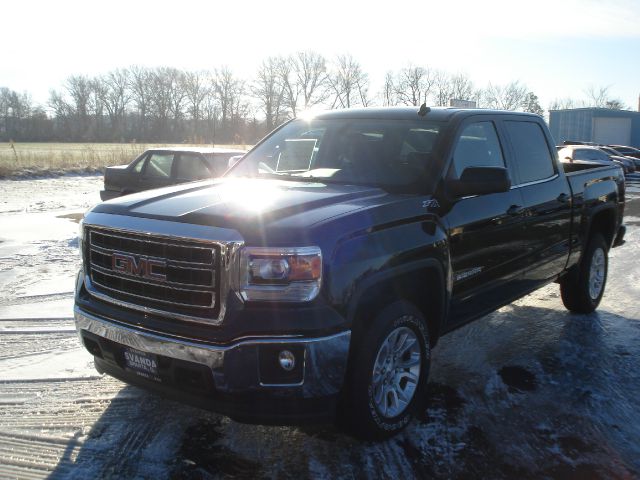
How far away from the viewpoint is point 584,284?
6.09 m

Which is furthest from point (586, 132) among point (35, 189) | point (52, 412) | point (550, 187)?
point (52, 412)

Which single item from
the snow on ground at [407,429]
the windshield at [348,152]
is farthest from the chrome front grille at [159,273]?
the windshield at [348,152]

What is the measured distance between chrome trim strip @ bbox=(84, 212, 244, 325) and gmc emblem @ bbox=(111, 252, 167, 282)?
5.5 inches

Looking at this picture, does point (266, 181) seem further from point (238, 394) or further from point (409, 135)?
point (238, 394)

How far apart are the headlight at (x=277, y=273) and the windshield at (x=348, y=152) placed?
122cm

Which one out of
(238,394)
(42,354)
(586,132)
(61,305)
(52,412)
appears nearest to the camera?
(238,394)

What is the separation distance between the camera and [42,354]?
472cm

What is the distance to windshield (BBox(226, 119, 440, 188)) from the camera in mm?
4074

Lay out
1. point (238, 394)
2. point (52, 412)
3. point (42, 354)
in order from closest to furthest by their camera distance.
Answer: point (238, 394) < point (52, 412) < point (42, 354)

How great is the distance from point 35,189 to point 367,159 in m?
17.8

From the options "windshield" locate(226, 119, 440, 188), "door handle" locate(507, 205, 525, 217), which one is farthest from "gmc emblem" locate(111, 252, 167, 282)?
"door handle" locate(507, 205, 525, 217)

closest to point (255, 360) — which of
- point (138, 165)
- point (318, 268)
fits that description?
point (318, 268)

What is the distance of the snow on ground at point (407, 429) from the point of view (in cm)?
324

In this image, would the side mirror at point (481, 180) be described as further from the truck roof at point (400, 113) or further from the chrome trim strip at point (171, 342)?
the chrome trim strip at point (171, 342)
